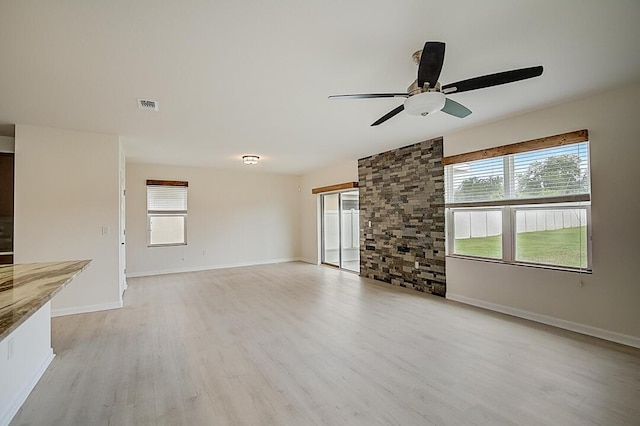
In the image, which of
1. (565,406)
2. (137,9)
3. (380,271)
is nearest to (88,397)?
(137,9)

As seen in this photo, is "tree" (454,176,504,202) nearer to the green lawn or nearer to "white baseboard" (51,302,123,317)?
the green lawn

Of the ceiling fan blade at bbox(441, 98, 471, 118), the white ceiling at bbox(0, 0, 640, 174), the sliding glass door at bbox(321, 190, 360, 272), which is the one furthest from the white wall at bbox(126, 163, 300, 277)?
the ceiling fan blade at bbox(441, 98, 471, 118)

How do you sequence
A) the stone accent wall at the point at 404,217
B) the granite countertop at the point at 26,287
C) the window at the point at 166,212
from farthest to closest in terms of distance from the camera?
the window at the point at 166,212
the stone accent wall at the point at 404,217
the granite countertop at the point at 26,287

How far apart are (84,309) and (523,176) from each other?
6.23 meters

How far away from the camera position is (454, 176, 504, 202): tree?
165 inches

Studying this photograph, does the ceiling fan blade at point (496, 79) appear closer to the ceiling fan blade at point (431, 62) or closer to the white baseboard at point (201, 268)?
the ceiling fan blade at point (431, 62)

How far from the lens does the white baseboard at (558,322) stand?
3.03 m

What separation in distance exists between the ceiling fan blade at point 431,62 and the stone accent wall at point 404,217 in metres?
2.93

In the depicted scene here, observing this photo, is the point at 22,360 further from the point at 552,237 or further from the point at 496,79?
the point at 552,237

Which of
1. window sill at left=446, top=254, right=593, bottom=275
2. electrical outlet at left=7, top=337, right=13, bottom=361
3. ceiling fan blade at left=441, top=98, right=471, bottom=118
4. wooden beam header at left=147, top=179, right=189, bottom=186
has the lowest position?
electrical outlet at left=7, top=337, right=13, bottom=361

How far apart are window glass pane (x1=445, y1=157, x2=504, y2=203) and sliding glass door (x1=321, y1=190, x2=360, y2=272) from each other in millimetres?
2489

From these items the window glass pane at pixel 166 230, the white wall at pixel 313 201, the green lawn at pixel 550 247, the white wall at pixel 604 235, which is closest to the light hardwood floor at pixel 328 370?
the white wall at pixel 604 235

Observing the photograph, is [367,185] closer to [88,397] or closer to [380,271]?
[380,271]

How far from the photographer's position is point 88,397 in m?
2.23
